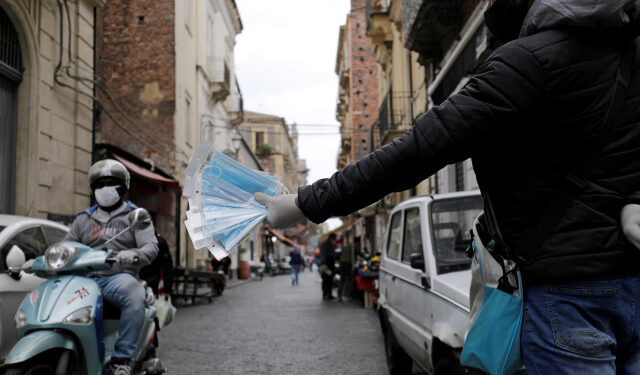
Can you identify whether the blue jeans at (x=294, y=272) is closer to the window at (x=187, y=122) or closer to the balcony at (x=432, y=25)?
the window at (x=187, y=122)

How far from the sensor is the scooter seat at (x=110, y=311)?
472 centimetres

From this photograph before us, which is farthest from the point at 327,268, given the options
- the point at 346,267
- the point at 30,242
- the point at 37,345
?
the point at 37,345

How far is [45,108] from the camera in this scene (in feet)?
37.3

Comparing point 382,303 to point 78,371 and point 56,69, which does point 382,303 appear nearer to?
point 78,371

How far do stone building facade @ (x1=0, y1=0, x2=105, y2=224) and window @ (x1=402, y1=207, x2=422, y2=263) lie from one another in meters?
7.25

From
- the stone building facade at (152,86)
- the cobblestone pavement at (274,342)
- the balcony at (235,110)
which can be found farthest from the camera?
the balcony at (235,110)

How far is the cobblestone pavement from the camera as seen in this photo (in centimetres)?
703

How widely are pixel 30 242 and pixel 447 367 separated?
12.7ft

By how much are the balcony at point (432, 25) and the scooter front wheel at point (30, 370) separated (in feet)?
35.9

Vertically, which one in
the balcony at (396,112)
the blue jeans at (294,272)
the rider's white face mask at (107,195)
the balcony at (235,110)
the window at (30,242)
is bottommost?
the blue jeans at (294,272)

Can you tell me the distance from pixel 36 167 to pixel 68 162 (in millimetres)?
1429

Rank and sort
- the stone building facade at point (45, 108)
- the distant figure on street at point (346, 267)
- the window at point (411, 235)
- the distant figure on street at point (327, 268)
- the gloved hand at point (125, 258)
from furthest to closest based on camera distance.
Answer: the distant figure on street at point (327, 268) → the distant figure on street at point (346, 267) → the stone building facade at point (45, 108) → the window at point (411, 235) → the gloved hand at point (125, 258)

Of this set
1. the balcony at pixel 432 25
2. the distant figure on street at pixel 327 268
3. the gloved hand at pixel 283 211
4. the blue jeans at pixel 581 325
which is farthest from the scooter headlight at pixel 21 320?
the distant figure on street at pixel 327 268

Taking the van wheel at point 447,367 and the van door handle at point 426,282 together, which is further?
the van door handle at point 426,282
